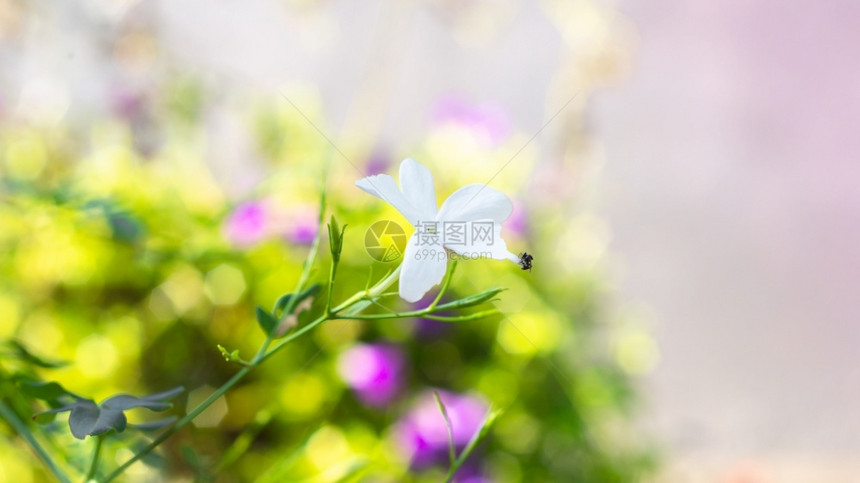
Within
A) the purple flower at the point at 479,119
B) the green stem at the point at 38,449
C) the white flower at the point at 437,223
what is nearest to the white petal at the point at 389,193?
the white flower at the point at 437,223

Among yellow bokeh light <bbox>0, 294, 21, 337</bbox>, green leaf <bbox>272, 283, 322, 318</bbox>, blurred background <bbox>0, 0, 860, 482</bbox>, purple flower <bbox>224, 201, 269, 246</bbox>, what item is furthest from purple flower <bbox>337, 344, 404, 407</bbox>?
green leaf <bbox>272, 283, 322, 318</bbox>

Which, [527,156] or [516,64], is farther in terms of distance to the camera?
[516,64]

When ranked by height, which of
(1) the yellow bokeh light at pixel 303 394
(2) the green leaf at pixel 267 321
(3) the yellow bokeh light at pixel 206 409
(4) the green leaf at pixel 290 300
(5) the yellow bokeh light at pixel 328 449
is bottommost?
(3) the yellow bokeh light at pixel 206 409

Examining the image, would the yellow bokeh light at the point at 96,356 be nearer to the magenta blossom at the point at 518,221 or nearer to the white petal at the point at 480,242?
the magenta blossom at the point at 518,221

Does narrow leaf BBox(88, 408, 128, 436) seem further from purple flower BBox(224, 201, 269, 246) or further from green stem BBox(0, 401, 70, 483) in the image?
purple flower BBox(224, 201, 269, 246)

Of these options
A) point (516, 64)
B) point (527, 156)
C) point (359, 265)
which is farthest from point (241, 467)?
point (516, 64)

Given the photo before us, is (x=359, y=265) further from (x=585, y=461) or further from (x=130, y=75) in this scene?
(x=130, y=75)

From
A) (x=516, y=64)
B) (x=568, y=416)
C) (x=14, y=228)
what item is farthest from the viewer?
Result: (x=516, y=64)
